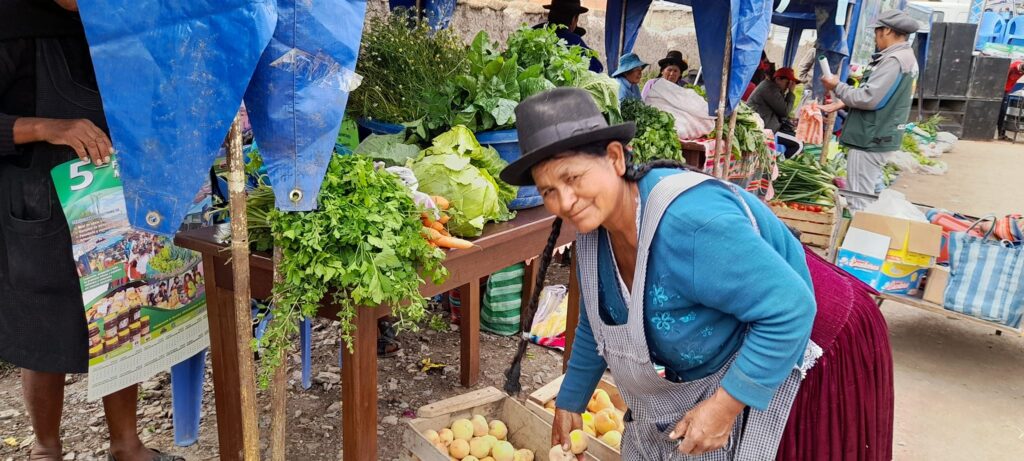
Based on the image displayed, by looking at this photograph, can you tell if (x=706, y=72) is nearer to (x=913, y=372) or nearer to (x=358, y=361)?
(x=913, y=372)

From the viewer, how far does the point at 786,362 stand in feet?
5.34

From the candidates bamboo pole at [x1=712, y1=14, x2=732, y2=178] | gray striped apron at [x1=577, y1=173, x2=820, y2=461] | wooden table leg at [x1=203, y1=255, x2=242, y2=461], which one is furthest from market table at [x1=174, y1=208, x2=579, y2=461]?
bamboo pole at [x1=712, y1=14, x2=732, y2=178]

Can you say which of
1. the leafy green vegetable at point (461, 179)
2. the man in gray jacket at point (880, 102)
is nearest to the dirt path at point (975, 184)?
the man in gray jacket at point (880, 102)

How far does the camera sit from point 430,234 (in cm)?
229

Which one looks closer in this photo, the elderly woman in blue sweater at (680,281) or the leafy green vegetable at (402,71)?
the elderly woman in blue sweater at (680,281)

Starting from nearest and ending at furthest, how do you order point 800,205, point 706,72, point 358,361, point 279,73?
point 279,73 → point 358,361 → point 706,72 → point 800,205

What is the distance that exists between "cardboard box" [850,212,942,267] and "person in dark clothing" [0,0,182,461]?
4585 mm

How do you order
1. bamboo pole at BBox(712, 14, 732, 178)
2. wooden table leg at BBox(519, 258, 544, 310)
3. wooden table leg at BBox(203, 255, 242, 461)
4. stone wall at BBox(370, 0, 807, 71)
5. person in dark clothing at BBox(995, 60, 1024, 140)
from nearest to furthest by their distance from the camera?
wooden table leg at BBox(203, 255, 242, 461) → wooden table leg at BBox(519, 258, 544, 310) → bamboo pole at BBox(712, 14, 732, 178) → stone wall at BBox(370, 0, 807, 71) → person in dark clothing at BBox(995, 60, 1024, 140)

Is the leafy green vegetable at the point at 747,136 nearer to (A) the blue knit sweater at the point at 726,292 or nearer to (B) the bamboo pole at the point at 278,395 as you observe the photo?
(A) the blue knit sweater at the point at 726,292

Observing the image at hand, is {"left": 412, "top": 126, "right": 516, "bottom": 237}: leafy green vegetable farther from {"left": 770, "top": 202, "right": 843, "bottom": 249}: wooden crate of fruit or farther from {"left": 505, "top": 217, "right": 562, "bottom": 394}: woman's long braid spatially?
{"left": 770, "top": 202, "right": 843, "bottom": 249}: wooden crate of fruit

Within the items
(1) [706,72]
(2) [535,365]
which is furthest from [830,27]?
(2) [535,365]

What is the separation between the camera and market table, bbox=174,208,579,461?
7.39 ft

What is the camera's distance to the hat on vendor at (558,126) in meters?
1.59

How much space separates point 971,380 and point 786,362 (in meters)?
3.83
